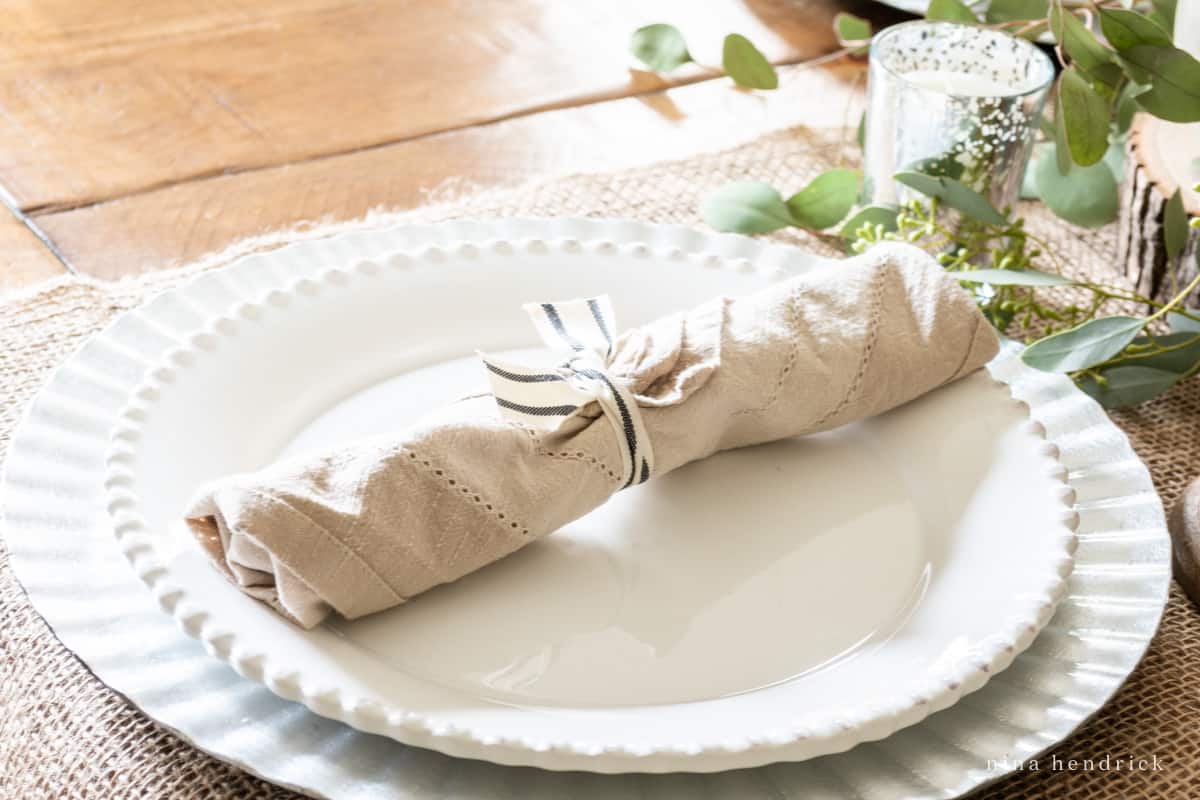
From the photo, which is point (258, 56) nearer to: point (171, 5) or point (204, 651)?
point (171, 5)

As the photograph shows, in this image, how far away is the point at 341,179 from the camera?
0.90 metres

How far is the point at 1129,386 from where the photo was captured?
0.69 m

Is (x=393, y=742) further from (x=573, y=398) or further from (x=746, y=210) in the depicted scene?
(x=746, y=210)

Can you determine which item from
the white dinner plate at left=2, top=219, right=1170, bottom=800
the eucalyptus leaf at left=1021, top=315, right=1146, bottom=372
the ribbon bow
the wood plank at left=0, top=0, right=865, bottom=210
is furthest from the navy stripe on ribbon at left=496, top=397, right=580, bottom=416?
the wood plank at left=0, top=0, right=865, bottom=210

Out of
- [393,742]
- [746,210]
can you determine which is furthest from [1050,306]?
[393,742]

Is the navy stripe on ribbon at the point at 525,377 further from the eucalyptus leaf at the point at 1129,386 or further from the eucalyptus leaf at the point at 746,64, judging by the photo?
the eucalyptus leaf at the point at 746,64

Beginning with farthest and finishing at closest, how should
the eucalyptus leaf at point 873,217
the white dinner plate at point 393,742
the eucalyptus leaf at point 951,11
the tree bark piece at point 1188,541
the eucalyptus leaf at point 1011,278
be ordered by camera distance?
the eucalyptus leaf at point 951,11
the eucalyptus leaf at point 873,217
the eucalyptus leaf at point 1011,278
the tree bark piece at point 1188,541
the white dinner plate at point 393,742

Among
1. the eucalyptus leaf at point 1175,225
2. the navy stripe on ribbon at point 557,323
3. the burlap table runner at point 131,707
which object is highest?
the navy stripe on ribbon at point 557,323

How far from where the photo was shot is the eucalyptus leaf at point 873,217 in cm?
79

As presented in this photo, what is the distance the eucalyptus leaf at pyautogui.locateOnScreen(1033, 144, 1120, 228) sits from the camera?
0.82 m

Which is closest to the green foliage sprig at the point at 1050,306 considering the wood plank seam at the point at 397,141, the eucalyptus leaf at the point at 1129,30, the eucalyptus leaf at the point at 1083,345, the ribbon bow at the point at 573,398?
the eucalyptus leaf at the point at 1083,345

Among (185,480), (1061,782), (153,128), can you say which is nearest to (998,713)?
(1061,782)

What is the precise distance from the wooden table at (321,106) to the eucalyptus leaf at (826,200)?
0.15m

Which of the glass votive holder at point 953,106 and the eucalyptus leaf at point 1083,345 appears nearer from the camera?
the eucalyptus leaf at point 1083,345
